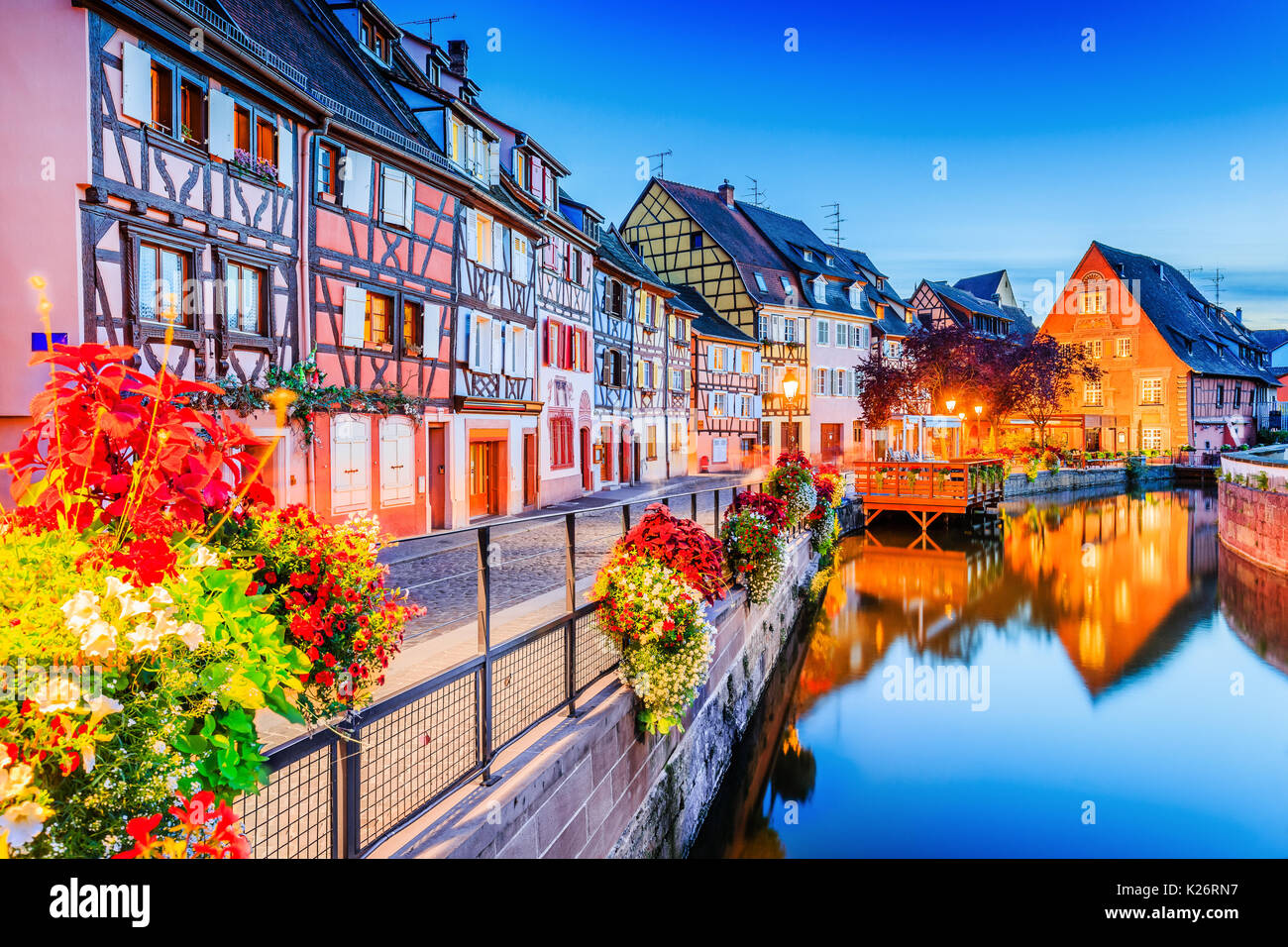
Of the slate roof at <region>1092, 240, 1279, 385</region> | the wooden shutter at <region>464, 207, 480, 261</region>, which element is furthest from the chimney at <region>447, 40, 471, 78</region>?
the slate roof at <region>1092, 240, 1279, 385</region>

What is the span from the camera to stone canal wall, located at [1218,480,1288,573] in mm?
19875

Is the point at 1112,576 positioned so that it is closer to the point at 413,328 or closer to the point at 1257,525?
the point at 1257,525

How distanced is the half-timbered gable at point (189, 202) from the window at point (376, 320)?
5.67ft

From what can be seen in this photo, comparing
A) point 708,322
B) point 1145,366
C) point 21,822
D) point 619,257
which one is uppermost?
point 619,257

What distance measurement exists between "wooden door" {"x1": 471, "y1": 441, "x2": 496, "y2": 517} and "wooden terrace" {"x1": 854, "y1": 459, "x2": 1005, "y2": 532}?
1419cm

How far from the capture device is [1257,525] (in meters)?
21.5

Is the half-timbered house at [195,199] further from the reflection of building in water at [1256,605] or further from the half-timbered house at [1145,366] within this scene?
the half-timbered house at [1145,366]

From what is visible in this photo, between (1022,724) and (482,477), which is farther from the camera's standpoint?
(482,477)

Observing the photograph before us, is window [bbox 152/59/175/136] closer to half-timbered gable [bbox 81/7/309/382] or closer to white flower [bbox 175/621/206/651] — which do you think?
half-timbered gable [bbox 81/7/309/382]

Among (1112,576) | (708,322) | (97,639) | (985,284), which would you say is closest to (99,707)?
(97,639)

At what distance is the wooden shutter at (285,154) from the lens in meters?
12.8

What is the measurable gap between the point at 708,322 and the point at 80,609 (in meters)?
36.6

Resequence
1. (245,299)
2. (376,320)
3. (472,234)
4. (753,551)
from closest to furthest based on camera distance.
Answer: (753,551) → (245,299) → (376,320) → (472,234)
